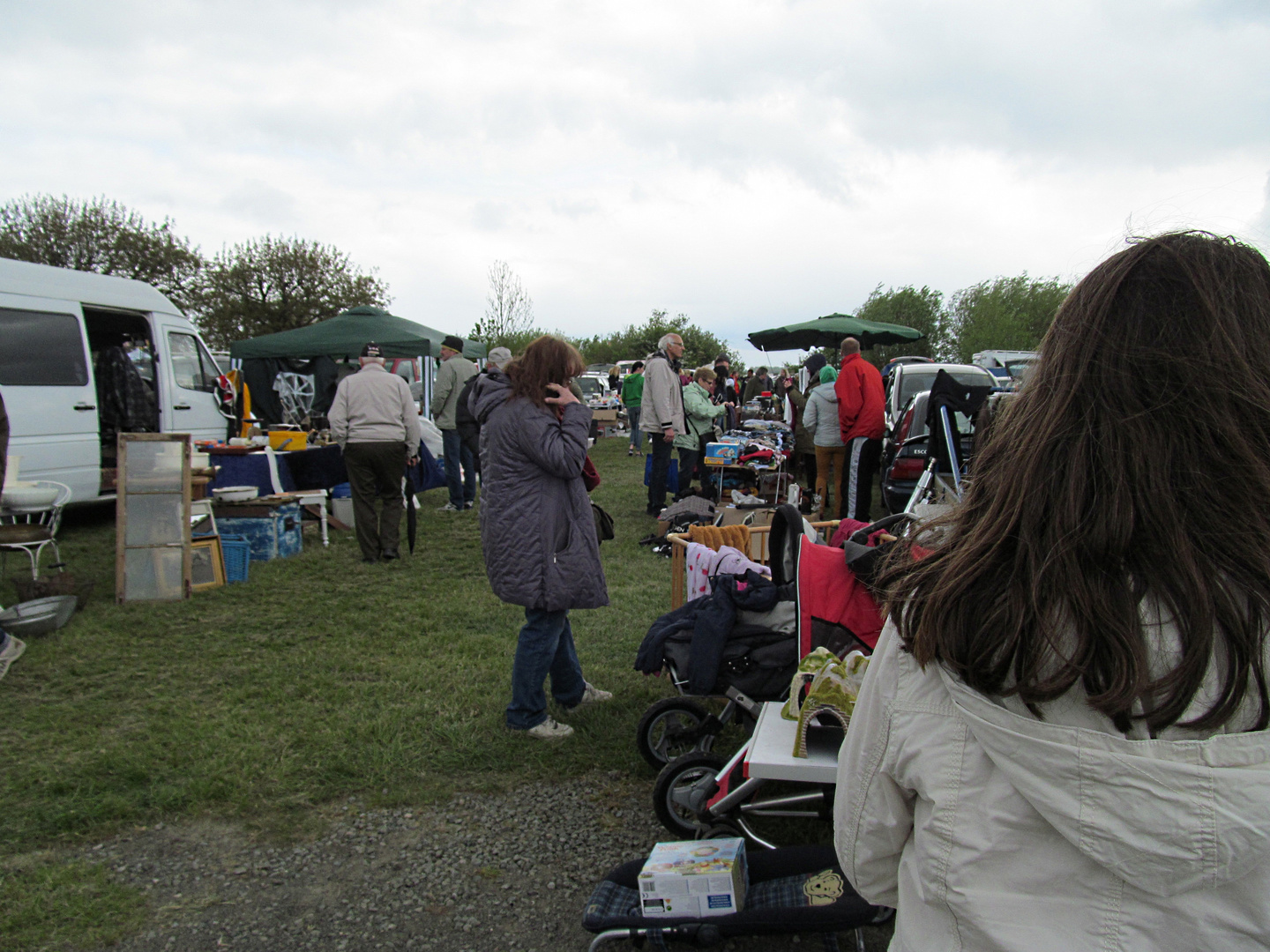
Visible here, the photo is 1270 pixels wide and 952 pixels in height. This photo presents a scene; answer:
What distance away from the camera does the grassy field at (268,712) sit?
3.22 metres

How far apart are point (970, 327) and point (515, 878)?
1994 inches

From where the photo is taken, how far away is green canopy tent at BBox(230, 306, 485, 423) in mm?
12867

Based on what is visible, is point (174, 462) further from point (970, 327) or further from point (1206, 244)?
point (970, 327)

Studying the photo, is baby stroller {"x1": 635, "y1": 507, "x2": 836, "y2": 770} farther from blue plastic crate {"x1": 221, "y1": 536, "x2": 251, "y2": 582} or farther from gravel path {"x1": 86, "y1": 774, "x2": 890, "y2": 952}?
blue plastic crate {"x1": 221, "y1": 536, "x2": 251, "y2": 582}

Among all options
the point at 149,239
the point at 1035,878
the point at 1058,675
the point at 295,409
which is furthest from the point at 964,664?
the point at 149,239

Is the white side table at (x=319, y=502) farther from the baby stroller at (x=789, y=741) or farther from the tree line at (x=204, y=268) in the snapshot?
the tree line at (x=204, y=268)

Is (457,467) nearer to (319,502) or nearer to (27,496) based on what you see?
(319,502)

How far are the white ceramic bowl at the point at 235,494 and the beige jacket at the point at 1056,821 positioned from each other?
285 inches

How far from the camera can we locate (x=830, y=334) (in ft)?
48.4

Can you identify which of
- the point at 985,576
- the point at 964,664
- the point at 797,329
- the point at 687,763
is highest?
the point at 797,329

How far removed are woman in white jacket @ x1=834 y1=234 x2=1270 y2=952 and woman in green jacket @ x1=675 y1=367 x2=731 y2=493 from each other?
7.85 metres

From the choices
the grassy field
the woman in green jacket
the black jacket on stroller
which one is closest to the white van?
the grassy field

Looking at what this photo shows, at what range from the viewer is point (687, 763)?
3.07 m

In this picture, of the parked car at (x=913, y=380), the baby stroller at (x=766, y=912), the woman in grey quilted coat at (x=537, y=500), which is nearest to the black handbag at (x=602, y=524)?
the woman in grey quilted coat at (x=537, y=500)
